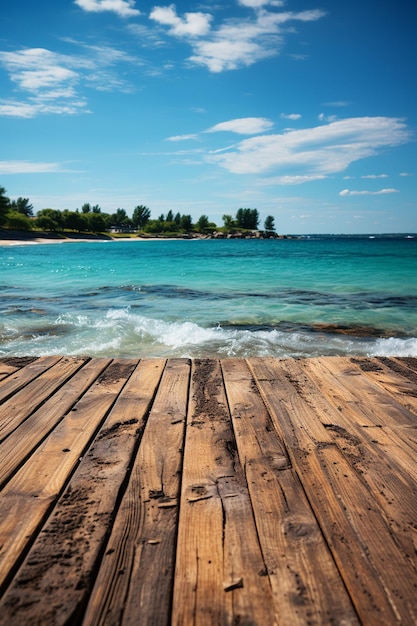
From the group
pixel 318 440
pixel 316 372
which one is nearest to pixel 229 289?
pixel 316 372

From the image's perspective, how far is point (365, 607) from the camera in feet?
4.01

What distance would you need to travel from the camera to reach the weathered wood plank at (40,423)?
6.81 feet

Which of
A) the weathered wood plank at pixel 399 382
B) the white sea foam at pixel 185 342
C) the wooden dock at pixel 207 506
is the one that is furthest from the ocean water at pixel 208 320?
the wooden dock at pixel 207 506

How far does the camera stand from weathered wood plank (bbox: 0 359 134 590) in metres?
1.50

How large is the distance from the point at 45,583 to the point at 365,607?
1045 millimetres

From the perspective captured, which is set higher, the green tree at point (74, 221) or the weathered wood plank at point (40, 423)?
the green tree at point (74, 221)

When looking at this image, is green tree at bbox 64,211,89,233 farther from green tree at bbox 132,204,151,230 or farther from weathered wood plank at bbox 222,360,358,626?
weathered wood plank at bbox 222,360,358,626

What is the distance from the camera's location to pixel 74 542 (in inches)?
58.6

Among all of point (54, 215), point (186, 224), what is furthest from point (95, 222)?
point (186, 224)

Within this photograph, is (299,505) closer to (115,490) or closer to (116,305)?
(115,490)

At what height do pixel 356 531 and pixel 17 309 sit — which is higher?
pixel 356 531

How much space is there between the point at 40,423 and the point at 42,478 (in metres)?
0.67

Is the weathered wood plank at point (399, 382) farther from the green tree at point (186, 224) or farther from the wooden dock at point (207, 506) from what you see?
the green tree at point (186, 224)

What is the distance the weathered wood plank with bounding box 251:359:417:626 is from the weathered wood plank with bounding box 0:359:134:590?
1166 mm
